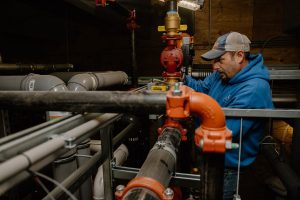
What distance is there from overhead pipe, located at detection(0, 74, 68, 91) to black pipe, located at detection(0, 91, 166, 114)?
1.08 m

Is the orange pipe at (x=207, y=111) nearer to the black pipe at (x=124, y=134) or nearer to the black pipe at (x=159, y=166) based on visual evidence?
the black pipe at (x=159, y=166)

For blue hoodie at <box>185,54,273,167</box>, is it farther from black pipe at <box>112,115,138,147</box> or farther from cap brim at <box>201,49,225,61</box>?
black pipe at <box>112,115,138,147</box>

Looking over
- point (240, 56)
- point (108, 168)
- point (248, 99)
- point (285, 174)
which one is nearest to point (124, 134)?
point (108, 168)

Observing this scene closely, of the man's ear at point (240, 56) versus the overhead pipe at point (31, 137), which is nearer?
the overhead pipe at point (31, 137)

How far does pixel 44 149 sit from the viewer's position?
2.18ft

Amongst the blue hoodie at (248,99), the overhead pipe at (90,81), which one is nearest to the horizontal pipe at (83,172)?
the blue hoodie at (248,99)

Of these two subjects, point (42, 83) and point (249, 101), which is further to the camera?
point (42, 83)

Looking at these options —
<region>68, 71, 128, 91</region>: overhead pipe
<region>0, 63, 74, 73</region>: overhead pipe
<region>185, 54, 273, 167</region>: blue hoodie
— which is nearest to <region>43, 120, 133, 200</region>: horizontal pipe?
<region>185, 54, 273, 167</region>: blue hoodie

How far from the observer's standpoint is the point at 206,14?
4078 mm

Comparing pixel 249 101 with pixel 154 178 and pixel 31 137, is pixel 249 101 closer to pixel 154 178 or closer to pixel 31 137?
pixel 154 178

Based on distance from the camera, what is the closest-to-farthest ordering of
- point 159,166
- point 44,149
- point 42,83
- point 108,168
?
1. point 44,149
2. point 159,166
3. point 108,168
4. point 42,83

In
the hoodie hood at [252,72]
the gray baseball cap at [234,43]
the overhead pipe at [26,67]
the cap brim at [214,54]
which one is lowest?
the hoodie hood at [252,72]

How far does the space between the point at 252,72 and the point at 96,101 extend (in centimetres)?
120

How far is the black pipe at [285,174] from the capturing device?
2.03m
